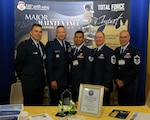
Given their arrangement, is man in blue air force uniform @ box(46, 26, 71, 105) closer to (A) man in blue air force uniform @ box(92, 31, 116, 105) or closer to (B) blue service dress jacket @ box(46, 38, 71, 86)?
(B) blue service dress jacket @ box(46, 38, 71, 86)

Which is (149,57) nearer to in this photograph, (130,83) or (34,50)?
(130,83)

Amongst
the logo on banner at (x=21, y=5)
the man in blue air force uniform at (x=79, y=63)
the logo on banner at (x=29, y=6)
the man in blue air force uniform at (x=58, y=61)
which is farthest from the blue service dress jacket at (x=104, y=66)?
the logo on banner at (x=21, y=5)

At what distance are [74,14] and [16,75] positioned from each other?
4.29 feet

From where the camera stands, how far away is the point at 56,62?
4.02 metres

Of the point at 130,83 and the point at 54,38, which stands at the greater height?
the point at 54,38

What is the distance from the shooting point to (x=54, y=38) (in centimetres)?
406

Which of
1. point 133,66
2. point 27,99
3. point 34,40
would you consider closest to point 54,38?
point 34,40

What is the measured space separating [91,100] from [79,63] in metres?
1.65

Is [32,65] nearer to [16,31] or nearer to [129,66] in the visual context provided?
[16,31]

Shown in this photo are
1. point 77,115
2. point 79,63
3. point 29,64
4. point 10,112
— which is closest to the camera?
point 10,112

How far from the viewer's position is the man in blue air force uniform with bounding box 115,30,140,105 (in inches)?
154

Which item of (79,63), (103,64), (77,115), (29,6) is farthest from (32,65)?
(77,115)

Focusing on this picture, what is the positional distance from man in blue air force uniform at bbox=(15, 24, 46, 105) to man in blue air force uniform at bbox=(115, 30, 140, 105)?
1.17m

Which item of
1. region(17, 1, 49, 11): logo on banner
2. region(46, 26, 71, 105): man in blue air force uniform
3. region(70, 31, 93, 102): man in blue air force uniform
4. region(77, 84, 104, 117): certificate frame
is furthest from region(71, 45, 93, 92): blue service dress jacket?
region(77, 84, 104, 117): certificate frame
